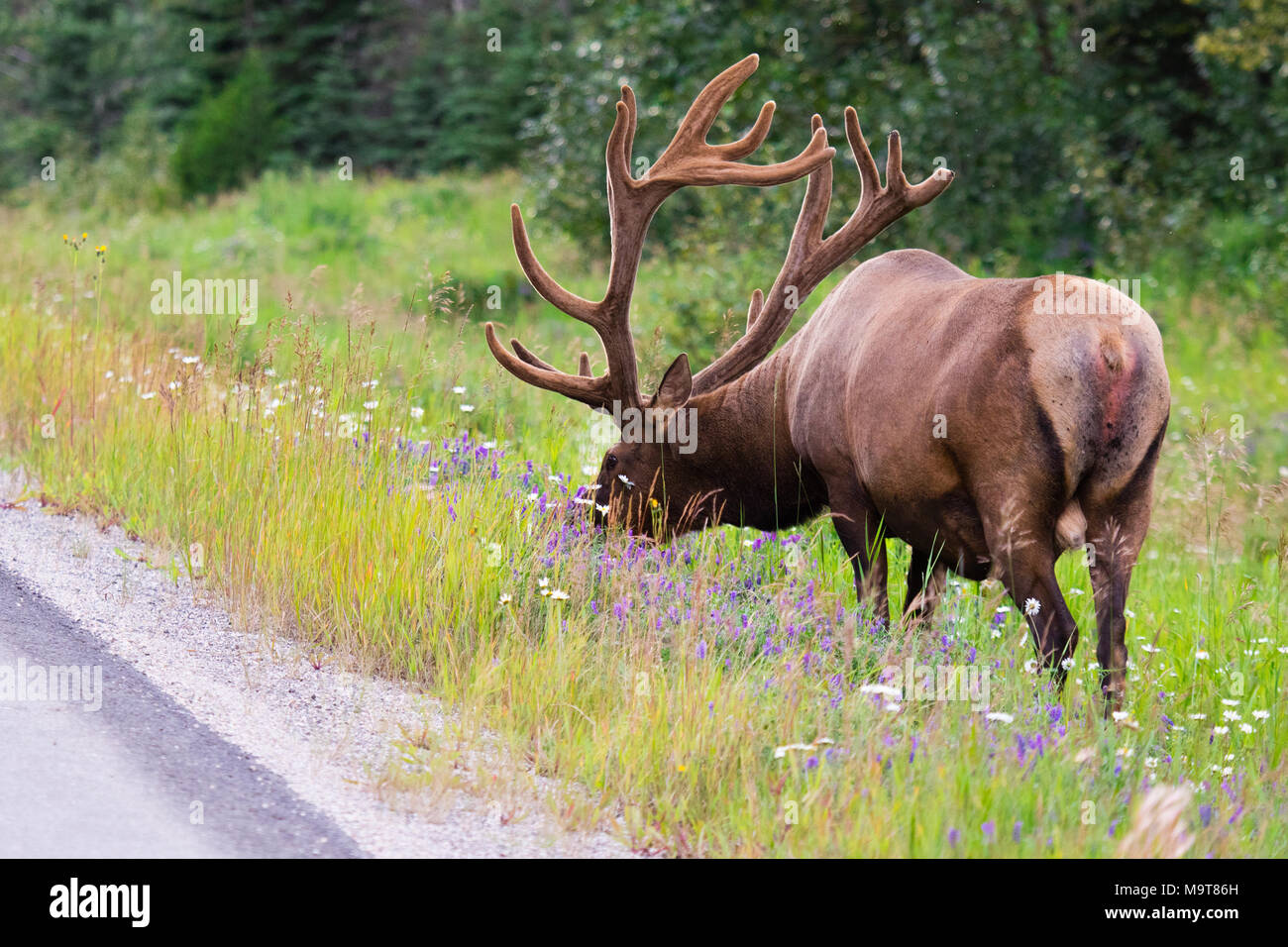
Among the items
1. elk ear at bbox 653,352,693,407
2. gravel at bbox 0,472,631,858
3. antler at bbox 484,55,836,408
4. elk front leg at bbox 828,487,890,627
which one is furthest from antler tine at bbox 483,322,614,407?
gravel at bbox 0,472,631,858

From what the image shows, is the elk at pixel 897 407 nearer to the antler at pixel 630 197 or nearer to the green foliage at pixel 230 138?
the antler at pixel 630 197

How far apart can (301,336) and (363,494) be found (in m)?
0.86

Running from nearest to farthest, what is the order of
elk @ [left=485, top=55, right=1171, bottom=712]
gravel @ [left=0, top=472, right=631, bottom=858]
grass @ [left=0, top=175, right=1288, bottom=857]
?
gravel @ [left=0, top=472, right=631, bottom=858]
grass @ [left=0, top=175, right=1288, bottom=857]
elk @ [left=485, top=55, right=1171, bottom=712]

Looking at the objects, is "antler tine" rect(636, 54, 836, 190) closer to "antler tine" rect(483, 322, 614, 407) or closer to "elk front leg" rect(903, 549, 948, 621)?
"antler tine" rect(483, 322, 614, 407)

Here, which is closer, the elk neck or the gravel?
the gravel

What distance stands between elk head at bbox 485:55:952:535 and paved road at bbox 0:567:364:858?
8.09ft

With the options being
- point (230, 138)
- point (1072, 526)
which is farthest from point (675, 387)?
point (230, 138)

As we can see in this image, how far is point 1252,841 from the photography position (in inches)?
156

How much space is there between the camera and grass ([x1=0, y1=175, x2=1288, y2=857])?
3771mm

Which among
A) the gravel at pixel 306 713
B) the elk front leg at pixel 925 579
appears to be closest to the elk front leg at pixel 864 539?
the elk front leg at pixel 925 579

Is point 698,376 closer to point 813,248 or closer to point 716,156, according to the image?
point 813,248

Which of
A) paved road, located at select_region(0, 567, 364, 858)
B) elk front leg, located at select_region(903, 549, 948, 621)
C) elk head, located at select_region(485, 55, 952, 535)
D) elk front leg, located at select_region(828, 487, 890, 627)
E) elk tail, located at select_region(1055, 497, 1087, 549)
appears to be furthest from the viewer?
elk head, located at select_region(485, 55, 952, 535)

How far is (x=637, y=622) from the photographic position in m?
4.86

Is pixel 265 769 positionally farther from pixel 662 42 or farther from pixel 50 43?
pixel 50 43
